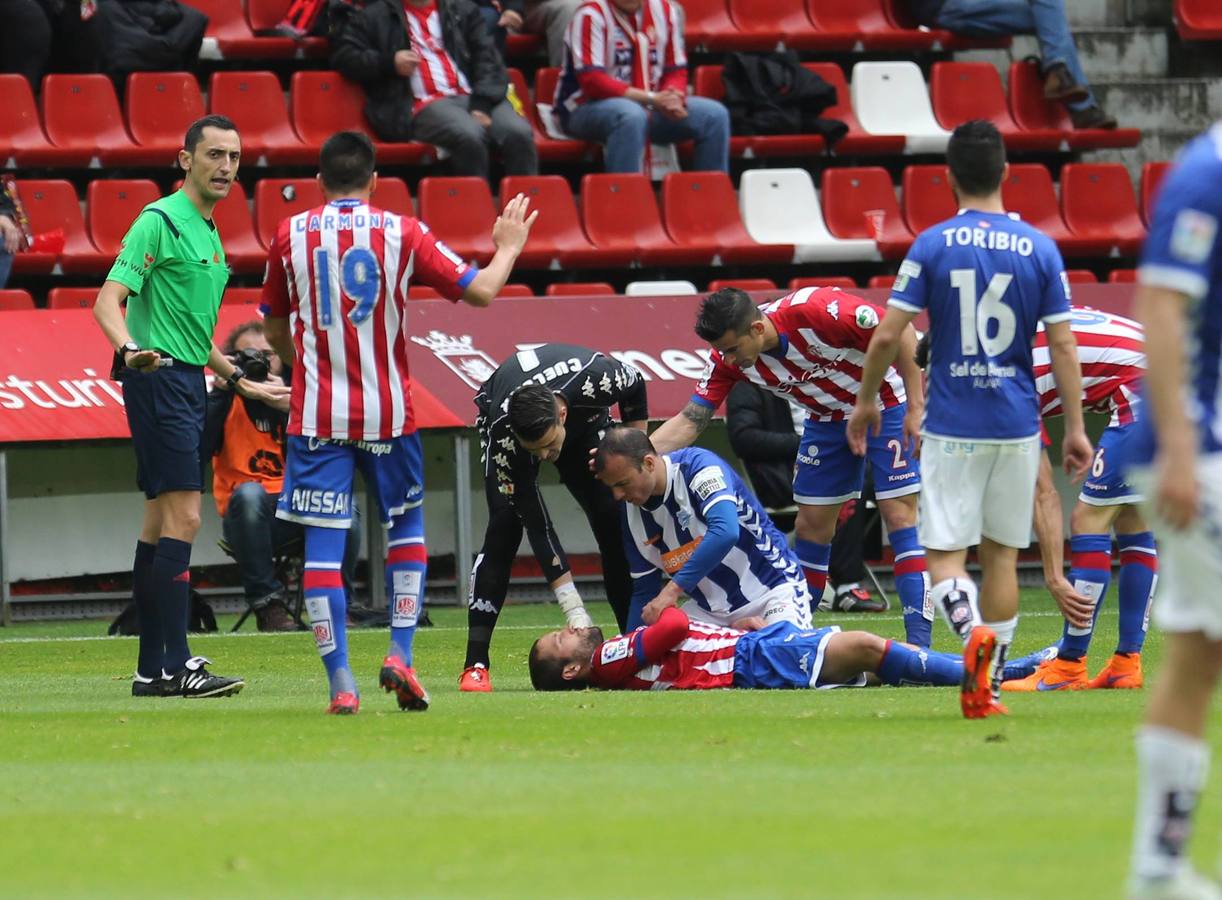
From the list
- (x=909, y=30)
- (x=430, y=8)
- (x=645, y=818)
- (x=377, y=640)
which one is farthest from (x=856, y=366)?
(x=909, y=30)

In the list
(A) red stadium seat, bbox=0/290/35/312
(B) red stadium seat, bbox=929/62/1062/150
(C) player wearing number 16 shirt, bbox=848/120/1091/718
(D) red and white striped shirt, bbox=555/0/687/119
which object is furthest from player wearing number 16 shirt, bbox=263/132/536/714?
(B) red stadium seat, bbox=929/62/1062/150

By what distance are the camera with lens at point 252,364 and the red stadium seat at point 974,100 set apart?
A: 8688 millimetres

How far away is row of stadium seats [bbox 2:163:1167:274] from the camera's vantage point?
16.2m

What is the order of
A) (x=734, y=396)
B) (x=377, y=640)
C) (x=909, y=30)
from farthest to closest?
1. (x=909, y=30)
2. (x=734, y=396)
3. (x=377, y=640)

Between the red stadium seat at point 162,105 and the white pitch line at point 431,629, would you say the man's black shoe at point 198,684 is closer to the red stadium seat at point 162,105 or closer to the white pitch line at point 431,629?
the white pitch line at point 431,629

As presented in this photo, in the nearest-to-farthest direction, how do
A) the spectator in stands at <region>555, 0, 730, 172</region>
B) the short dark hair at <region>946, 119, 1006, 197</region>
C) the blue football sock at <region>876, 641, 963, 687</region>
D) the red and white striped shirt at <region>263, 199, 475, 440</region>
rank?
1. the short dark hair at <region>946, 119, 1006, 197</region>
2. the red and white striped shirt at <region>263, 199, 475, 440</region>
3. the blue football sock at <region>876, 641, 963, 687</region>
4. the spectator in stands at <region>555, 0, 730, 172</region>

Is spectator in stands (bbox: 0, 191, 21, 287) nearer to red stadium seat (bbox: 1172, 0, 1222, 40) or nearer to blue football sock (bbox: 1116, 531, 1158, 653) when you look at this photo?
blue football sock (bbox: 1116, 531, 1158, 653)

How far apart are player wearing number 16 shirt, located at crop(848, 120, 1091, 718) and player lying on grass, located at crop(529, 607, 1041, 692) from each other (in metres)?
1.14

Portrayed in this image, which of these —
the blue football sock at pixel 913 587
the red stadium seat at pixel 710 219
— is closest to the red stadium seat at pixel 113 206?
the red stadium seat at pixel 710 219

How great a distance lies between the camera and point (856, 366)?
1021 cm

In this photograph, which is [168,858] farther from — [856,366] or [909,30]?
[909,30]

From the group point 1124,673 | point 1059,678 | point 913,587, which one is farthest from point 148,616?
point 1124,673

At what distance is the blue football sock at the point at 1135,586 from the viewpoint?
895 centimetres

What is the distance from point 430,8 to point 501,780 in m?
12.0
